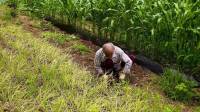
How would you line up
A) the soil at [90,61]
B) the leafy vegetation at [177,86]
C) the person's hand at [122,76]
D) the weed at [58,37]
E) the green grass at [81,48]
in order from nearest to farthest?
the leafy vegetation at [177,86], the person's hand at [122,76], the soil at [90,61], the green grass at [81,48], the weed at [58,37]

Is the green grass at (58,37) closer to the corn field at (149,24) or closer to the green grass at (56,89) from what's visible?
the corn field at (149,24)

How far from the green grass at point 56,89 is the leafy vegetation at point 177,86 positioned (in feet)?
0.92

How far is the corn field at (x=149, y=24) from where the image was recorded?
23.2 ft

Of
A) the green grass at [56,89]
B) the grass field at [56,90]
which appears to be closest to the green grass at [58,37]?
the grass field at [56,90]

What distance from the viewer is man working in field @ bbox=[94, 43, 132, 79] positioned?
702cm

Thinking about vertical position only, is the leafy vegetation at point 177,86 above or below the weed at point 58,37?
below

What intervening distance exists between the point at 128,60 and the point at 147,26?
100 cm

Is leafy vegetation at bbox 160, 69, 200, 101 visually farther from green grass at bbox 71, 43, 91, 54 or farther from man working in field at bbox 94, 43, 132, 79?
green grass at bbox 71, 43, 91, 54

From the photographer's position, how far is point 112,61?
23.2 ft

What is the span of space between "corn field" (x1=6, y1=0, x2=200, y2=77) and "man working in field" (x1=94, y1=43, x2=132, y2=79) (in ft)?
2.11

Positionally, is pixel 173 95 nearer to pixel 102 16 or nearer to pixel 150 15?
pixel 150 15

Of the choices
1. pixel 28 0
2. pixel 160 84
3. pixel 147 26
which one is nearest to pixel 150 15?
pixel 147 26

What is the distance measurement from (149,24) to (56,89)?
265 centimetres

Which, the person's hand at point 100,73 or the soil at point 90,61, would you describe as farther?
the soil at point 90,61
